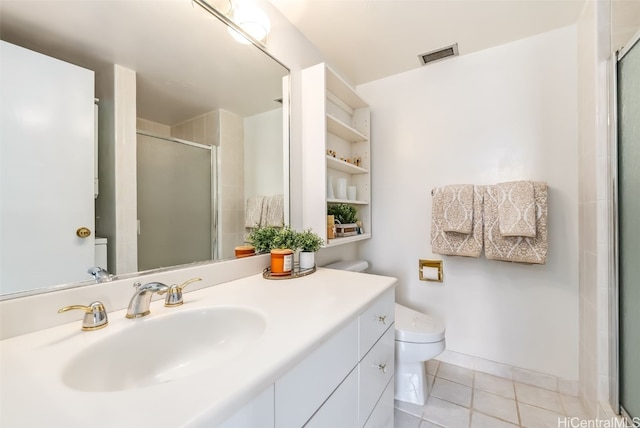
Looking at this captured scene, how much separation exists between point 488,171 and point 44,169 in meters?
2.11

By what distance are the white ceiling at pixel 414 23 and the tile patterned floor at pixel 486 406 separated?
2.16 metres

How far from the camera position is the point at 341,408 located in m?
0.75

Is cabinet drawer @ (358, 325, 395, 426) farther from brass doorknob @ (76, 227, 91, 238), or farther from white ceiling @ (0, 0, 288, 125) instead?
white ceiling @ (0, 0, 288, 125)

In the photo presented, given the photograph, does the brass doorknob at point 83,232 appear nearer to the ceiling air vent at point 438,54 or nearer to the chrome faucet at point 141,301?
the chrome faucet at point 141,301

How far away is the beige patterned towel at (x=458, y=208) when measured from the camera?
62.9 inches

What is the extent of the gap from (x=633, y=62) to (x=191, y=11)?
1831mm

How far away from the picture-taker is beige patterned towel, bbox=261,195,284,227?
4.50 feet

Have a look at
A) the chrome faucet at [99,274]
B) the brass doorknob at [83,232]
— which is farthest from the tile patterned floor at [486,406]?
the brass doorknob at [83,232]

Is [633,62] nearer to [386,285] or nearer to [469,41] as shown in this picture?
[469,41]

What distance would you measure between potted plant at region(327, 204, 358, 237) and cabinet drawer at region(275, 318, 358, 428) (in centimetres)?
95

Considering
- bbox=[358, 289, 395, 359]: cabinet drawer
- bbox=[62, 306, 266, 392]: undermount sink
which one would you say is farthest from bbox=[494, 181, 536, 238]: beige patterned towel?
bbox=[62, 306, 266, 392]: undermount sink

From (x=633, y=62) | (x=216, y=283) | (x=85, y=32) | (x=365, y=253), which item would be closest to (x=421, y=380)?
(x=365, y=253)

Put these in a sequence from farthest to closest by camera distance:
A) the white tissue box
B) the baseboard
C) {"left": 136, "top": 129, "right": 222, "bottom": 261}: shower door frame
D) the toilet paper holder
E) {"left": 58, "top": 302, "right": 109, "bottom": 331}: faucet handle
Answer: the toilet paper holder < the white tissue box < the baseboard < {"left": 136, "top": 129, "right": 222, "bottom": 261}: shower door frame < {"left": 58, "top": 302, "right": 109, "bottom": 331}: faucet handle

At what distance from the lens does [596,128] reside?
1.24 meters
